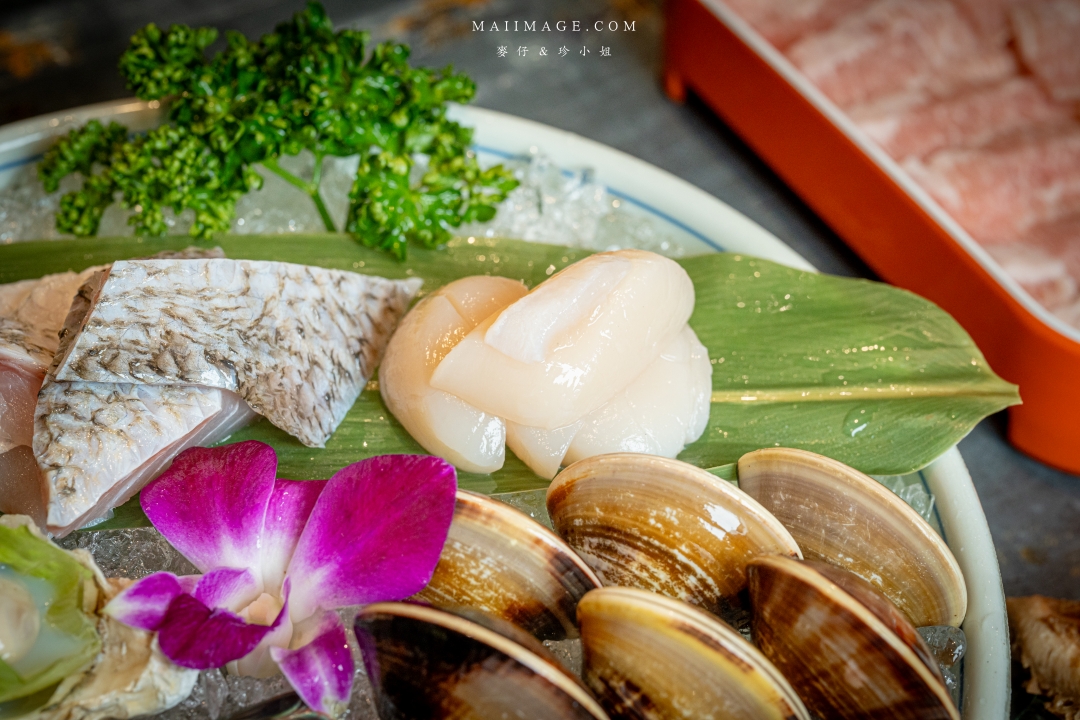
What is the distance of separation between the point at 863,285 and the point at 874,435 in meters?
0.38

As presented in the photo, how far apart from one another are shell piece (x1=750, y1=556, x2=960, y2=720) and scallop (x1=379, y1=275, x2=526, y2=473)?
0.56m

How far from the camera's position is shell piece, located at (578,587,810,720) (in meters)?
1.01

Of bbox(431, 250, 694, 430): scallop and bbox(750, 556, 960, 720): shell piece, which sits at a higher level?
bbox(431, 250, 694, 430): scallop

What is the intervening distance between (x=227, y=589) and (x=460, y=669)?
0.42 metres

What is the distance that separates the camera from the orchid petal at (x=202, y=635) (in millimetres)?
1070

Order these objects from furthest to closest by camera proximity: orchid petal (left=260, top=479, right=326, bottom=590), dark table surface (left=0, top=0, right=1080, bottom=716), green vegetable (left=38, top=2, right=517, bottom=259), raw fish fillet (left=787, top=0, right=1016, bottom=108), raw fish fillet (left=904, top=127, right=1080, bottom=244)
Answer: dark table surface (left=0, top=0, right=1080, bottom=716), raw fish fillet (left=787, top=0, right=1016, bottom=108), raw fish fillet (left=904, top=127, right=1080, bottom=244), green vegetable (left=38, top=2, right=517, bottom=259), orchid petal (left=260, top=479, right=326, bottom=590)

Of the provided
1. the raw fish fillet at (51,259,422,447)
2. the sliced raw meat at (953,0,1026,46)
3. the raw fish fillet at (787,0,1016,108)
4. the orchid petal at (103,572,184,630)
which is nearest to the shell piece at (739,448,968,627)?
the raw fish fillet at (51,259,422,447)

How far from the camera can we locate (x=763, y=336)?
1704 mm

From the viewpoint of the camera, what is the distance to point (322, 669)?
111 cm

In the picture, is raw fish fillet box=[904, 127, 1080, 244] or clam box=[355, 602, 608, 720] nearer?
clam box=[355, 602, 608, 720]

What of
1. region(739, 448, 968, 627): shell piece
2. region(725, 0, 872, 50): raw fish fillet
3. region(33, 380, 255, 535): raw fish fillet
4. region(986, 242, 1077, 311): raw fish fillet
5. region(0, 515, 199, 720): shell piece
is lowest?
region(986, 242, 1077, 311): raw fish fillet

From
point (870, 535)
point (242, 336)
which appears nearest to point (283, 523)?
point (242, 336)

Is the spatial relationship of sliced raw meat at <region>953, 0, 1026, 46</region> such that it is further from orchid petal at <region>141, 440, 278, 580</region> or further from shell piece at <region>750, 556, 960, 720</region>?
orchid petal at <region>141, 440, 278, 580</region>

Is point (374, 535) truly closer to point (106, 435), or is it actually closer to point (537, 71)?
point (106, 435)
